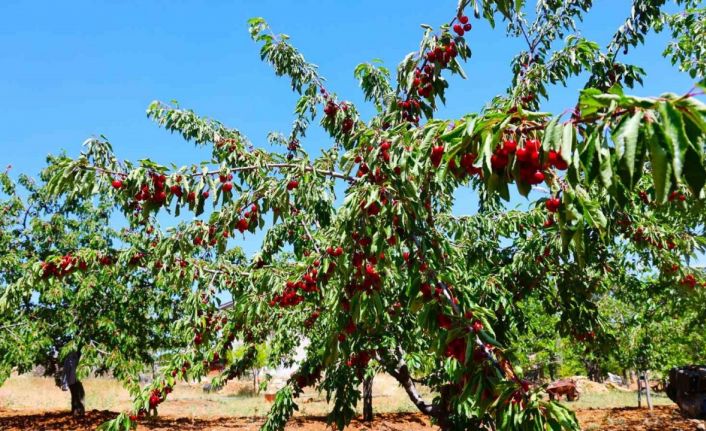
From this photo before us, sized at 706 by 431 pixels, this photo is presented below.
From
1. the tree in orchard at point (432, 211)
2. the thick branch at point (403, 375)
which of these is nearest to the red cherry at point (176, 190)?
the tree in orchard at point (432, 211)

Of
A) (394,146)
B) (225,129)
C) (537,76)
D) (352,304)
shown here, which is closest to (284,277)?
(352,304)

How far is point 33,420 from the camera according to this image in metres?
13.9

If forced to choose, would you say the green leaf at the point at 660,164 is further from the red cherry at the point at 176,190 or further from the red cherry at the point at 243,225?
the red cherry at the point at 176,190

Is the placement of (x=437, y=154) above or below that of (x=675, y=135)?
above

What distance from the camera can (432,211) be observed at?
182 inches

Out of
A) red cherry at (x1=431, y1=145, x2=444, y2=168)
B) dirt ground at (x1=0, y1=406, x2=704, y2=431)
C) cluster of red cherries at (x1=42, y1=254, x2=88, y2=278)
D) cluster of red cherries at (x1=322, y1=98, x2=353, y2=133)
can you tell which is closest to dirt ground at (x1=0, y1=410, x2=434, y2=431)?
dirt ground at (x1=0, y1=406, x2=704, y2=431)

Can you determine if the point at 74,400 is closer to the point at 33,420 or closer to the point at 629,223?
the point at 33,420

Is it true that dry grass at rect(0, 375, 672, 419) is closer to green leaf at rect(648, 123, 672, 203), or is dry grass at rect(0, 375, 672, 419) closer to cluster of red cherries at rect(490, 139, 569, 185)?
cluster of red cherries at rect(490, 139, 569, 185)

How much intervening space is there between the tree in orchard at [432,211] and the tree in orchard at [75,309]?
6419 millimetres

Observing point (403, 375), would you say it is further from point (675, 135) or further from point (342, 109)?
point (675, 135)

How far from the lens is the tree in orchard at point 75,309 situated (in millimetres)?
11117

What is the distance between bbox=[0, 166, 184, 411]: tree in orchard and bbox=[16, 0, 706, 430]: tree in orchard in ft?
21.1

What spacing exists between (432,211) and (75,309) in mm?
11459

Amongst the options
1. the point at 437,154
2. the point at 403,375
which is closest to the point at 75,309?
the point at 403,375
